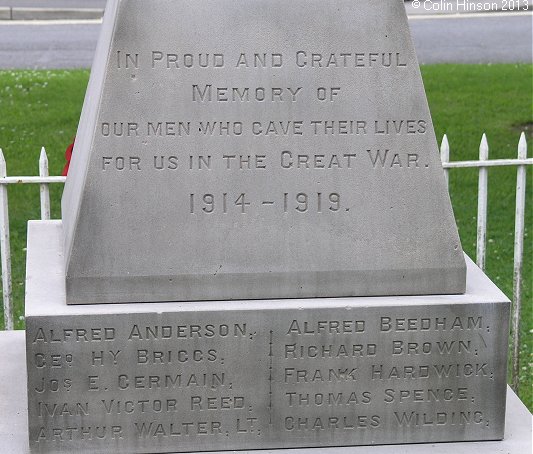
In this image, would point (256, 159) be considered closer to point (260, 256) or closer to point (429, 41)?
point (260, 256)

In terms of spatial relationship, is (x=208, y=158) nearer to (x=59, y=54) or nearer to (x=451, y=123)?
(x=451, y=123)

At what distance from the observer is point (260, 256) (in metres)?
3.93

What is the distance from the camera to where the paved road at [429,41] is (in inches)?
591

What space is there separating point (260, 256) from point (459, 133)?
6614 millimetres

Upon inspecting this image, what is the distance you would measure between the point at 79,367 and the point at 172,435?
42 centimetres

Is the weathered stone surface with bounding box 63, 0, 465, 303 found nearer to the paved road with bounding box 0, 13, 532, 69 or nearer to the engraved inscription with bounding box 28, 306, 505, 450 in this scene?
the engraved inscription with bounding box 28, 306, 505, 450

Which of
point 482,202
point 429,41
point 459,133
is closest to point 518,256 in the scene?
point 482,202

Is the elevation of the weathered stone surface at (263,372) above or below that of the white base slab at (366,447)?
above

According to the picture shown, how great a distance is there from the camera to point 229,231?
12.8 ft

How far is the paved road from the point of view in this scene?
1501 cm

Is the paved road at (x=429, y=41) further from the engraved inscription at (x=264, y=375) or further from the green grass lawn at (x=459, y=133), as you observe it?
the engraved inscription at (x=264, y=375)

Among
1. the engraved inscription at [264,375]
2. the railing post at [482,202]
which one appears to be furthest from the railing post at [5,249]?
the railing post at [482,202]

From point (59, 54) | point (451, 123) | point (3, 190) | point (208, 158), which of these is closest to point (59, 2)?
point (59, 54)

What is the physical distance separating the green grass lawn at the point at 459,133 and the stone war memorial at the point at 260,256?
7.28 ft
